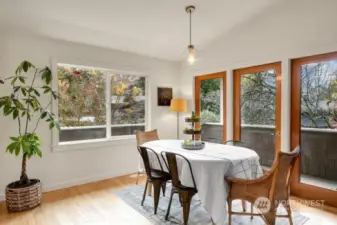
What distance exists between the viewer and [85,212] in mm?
2719

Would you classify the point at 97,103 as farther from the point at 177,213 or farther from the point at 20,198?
the point at 177,213

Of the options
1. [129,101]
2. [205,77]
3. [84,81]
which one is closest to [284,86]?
[205,77]

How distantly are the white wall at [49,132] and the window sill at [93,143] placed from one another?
0.05 metres

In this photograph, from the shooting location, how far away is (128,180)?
3883 millimetres

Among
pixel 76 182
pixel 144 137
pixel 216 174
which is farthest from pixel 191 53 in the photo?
pixel 76 182

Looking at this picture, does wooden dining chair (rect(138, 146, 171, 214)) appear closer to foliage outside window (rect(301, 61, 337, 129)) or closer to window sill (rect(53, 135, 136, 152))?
window sill (rect(53, 135, 136, 152))

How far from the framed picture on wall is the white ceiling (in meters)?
0.99

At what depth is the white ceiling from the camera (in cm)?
278

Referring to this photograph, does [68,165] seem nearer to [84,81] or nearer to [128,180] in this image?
[128,180]

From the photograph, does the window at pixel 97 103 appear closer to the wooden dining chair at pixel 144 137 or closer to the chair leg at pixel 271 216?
the wooden dining chair at pixel 144 137

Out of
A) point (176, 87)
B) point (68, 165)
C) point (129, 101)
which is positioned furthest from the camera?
point (176, 87)

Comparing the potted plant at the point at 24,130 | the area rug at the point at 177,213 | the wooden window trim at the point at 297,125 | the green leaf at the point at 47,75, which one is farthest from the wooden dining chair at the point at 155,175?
the wooden window trim at the point at 297,125

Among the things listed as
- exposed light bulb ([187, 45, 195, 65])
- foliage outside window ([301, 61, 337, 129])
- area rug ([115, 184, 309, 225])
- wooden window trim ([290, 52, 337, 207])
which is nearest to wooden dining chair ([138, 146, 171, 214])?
area rug ([115, 184, 309, 225])

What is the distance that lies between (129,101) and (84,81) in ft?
3.03
